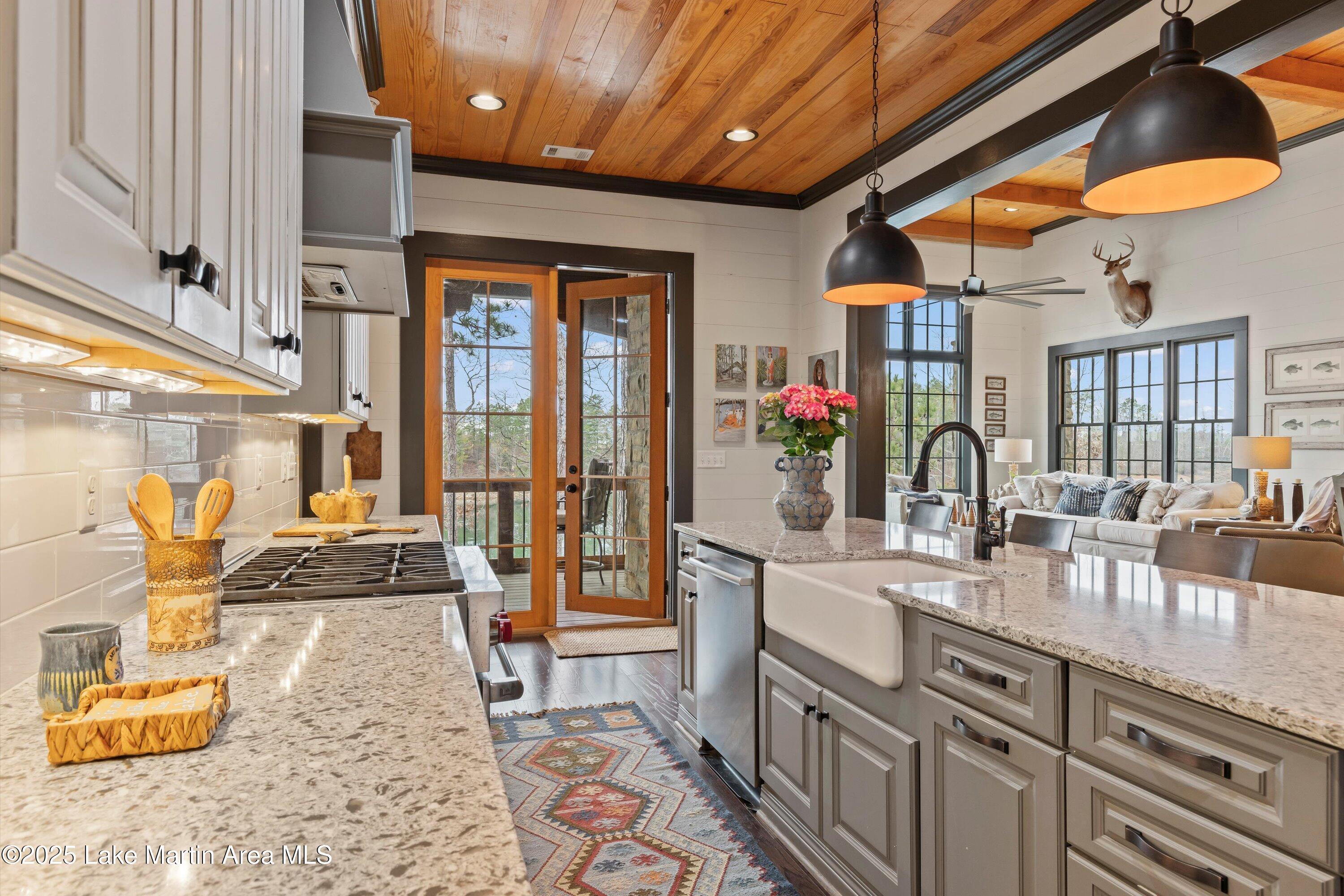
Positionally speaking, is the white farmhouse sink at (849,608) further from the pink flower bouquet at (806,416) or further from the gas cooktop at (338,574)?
the gas cooktop at (338,574)

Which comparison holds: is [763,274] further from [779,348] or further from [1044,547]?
[1044,547]

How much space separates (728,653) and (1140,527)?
4.34 metres

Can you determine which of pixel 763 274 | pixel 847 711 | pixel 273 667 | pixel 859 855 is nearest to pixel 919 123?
pixel 763 274

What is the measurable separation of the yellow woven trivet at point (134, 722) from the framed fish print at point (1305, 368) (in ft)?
23.5

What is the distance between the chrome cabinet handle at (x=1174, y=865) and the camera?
104cm

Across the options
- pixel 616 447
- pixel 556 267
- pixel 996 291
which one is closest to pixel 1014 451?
pixel 996 291

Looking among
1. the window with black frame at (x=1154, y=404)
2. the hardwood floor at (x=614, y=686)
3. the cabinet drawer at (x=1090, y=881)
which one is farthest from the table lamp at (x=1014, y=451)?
the cabinet drawer at (x=1090, y=881)

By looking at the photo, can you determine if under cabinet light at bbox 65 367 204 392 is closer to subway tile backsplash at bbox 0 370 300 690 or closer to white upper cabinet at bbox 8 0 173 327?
subway tile backsplash at bbox 0 370 300 690

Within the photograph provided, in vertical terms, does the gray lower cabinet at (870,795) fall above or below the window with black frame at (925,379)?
below

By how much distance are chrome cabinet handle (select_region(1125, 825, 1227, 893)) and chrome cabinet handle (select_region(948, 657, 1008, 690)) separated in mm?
309

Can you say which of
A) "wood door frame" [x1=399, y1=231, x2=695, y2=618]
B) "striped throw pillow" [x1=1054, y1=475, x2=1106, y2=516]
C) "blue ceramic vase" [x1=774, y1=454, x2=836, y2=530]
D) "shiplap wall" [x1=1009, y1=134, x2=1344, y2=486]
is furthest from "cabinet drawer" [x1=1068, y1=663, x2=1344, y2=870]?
"striped throw pillow" [x1=1054, y1=475, x2=1106, y2=516]

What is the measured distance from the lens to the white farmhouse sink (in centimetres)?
175

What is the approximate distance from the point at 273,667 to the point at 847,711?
4.43ft

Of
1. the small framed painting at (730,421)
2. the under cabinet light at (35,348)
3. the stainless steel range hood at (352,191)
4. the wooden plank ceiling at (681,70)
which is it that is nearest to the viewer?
the under cabinet light at (35,348)
